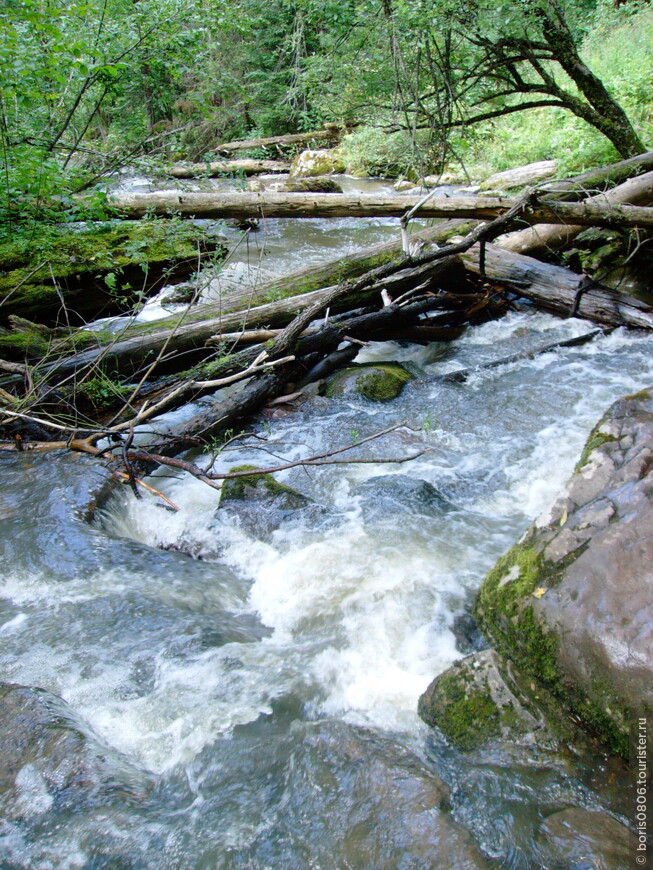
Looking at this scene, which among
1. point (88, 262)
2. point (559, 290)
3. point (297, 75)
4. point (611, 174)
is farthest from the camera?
point (611, 174)

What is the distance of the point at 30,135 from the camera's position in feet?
17.9

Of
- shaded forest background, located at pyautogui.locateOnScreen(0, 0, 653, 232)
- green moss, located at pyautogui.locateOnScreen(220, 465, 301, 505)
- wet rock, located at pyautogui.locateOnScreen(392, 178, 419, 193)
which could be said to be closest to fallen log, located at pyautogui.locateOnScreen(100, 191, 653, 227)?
shaded forest background, located at pyautogui.locateOnScreen(0, 0, 653, 232)

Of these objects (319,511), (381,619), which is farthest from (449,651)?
(319,511)

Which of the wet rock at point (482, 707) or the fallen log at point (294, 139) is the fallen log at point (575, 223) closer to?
the wet rock at point (482, 707)

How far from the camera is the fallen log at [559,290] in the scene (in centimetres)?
684

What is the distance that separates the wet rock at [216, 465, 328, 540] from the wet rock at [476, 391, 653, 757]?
183 centimetres

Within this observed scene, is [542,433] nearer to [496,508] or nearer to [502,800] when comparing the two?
[496,508]

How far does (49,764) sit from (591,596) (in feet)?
7.47

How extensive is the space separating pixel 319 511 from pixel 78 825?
2.58 m

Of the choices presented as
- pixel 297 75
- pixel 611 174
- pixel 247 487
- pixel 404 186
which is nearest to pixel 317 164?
pixel 404 186

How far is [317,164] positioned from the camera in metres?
19.3

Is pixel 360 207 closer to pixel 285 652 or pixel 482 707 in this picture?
pixel 285 652

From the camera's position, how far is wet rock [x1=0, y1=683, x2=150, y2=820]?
2.04m

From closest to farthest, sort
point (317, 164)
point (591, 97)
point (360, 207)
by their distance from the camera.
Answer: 1. point (360, 207)
2. point (591, 97)
3. point (317, 164)
